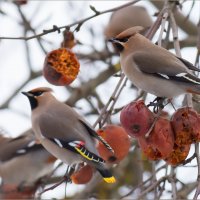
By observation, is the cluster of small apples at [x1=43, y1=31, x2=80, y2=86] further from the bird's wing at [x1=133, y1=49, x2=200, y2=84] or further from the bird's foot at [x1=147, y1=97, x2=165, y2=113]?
the bird's foot at [x1=147, y1=97, x2=165, y2=113]

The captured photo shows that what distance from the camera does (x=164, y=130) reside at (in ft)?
7.53

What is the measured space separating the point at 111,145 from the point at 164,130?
0.48m

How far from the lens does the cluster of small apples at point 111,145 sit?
272 cm

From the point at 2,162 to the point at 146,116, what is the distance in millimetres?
2290

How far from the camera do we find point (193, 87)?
2555 millimetres

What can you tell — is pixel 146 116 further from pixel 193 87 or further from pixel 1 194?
pixel 1 194

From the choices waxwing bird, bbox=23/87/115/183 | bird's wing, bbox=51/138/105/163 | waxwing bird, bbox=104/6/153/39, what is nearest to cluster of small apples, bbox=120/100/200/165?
waxwing bird, bbox=23/87/115/183

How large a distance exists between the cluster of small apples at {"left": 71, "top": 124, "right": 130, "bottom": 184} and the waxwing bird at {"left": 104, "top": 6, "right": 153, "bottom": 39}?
1377mm

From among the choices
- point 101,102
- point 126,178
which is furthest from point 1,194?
point 126,178

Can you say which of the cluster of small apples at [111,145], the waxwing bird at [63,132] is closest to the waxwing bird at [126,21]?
the waxwing bird at [63,132]

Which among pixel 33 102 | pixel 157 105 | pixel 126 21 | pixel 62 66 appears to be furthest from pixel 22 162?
pixel 157 105

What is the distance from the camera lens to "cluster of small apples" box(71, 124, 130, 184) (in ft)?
8.92

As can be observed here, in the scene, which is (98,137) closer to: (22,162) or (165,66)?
(165,66)

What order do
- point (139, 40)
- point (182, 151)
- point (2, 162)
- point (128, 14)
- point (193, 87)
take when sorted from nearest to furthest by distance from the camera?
point (182, 151)
point (193, 87)
point (139, 40)
point (128, 14)
point (2, 162)
